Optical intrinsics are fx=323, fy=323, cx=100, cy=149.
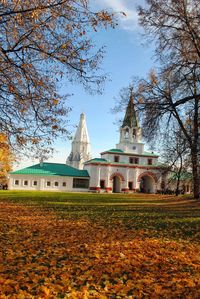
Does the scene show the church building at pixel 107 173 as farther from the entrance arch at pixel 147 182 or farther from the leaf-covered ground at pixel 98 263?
the leaf-covered ground at pixel 98 263

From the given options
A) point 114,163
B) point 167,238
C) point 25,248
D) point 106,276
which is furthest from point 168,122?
point 114,163

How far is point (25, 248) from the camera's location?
7.51m

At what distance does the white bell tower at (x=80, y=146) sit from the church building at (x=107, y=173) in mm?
13234

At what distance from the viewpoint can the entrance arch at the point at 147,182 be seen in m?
65.1

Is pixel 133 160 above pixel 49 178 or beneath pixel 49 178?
above

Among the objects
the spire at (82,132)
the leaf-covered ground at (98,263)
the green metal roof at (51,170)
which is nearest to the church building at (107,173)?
the green metal roof at (51,170)

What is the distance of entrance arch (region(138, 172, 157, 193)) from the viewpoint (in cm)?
6512

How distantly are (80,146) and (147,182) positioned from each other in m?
19.5

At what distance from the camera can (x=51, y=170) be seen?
62500 mm

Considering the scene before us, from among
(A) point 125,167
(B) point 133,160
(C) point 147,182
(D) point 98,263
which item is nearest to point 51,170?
(A) point 125,167

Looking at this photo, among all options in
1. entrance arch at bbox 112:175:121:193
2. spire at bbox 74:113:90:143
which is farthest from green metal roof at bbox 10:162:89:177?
spire at bbox 74:113:90:143

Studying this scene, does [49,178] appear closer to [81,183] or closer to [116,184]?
[81,183]

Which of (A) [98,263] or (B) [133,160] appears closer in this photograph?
(A) [98,263]

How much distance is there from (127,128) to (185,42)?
46.5 meters
